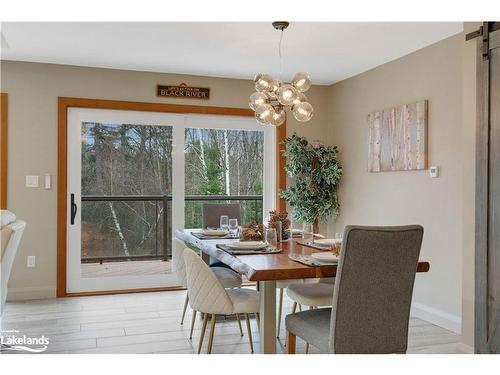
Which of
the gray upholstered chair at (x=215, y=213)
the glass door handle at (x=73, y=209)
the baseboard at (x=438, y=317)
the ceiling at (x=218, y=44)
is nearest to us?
the ceiling at (x=218, y=44)

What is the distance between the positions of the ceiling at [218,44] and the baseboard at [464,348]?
7.78ft

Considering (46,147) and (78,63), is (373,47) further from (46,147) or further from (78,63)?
(46,147)

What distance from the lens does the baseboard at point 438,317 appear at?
379 cm

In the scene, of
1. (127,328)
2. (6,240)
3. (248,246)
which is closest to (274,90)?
(248,246)

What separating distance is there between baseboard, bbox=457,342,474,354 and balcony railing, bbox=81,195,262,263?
2991 millimetres

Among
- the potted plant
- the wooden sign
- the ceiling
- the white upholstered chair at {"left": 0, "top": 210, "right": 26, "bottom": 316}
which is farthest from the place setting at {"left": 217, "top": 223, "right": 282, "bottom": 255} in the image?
the wooden sign

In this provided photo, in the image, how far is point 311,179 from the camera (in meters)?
5.50

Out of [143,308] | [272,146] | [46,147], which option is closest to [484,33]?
[272,146]

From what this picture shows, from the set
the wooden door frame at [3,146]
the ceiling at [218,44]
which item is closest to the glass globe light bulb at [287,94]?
the ceiling at [218,44]

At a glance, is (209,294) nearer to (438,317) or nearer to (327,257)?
(327,257)

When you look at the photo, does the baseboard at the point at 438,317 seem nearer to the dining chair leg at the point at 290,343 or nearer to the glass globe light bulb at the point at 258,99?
the dining chair leg at the point at 290,343

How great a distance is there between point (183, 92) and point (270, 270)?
339 centimetres

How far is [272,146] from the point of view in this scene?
223 inches

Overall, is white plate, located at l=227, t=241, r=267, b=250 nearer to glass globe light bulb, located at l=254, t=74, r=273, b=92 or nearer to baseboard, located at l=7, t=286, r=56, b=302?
glass globe light bulb, located at l=254, t=74, r=273, b=92
